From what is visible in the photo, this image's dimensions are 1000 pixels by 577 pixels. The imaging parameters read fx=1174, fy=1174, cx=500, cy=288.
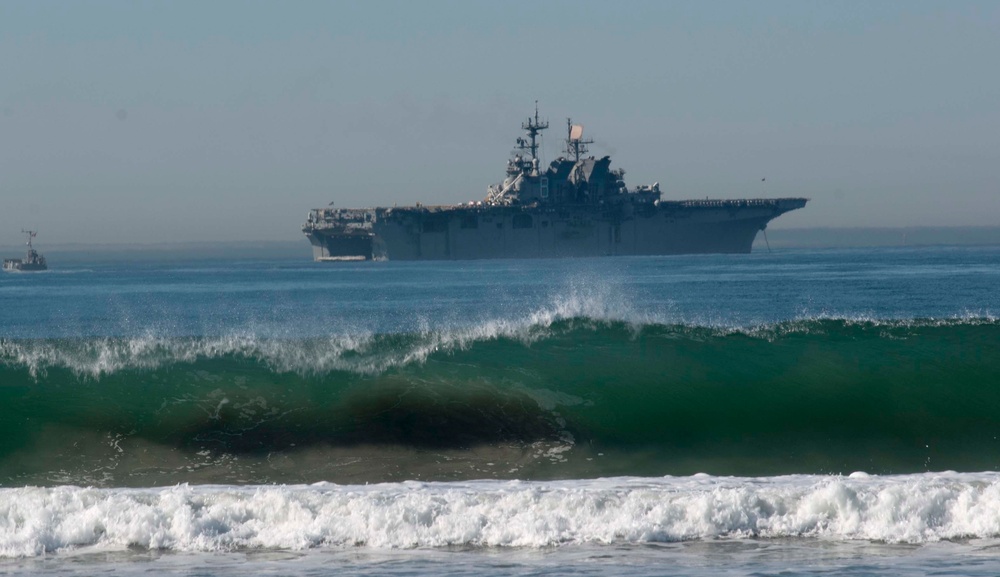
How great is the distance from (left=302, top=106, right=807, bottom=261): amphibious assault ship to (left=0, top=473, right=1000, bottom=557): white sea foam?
11053 cm

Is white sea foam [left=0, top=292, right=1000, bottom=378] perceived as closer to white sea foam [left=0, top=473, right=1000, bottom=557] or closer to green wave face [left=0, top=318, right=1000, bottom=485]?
green wave face [left=0, top=318, right=1000, bottom=485]

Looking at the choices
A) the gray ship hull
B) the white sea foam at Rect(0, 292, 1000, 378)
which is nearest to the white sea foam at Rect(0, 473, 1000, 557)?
the white sea foam at Rect(0, 292, 1000, 378)

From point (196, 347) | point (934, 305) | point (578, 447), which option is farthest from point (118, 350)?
point (934, 305)

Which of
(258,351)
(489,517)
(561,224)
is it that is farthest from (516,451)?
(561,224)

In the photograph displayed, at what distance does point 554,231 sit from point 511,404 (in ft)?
362

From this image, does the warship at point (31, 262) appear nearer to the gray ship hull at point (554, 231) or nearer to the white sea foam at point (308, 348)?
the gray ship hull at point (554, 231)

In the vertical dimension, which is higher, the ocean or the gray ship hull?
the gray ship hull

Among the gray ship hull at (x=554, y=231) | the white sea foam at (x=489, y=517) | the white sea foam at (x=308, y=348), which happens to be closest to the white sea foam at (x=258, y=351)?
the white sea foam at (x=308, y=348)

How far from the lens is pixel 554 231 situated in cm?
12488

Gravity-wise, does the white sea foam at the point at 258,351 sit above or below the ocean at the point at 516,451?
above

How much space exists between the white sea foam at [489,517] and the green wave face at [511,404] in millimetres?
2270

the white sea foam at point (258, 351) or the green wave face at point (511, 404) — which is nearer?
the green wave face at point (511, 404)

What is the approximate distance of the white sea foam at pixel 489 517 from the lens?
375 inches

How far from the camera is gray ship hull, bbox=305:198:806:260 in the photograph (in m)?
121
